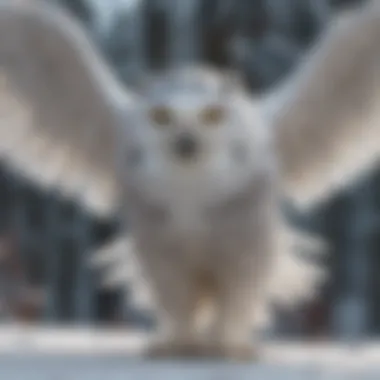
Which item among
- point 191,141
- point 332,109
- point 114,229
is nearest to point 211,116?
point 191,141

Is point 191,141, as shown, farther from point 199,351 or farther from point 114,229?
point 114,229

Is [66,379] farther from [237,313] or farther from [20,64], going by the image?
[20,64]

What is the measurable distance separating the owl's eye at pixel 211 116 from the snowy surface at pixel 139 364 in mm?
224

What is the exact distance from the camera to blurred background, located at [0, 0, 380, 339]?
328 centimetres

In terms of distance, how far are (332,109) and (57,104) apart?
12.1 inches

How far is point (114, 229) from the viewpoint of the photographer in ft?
10.5

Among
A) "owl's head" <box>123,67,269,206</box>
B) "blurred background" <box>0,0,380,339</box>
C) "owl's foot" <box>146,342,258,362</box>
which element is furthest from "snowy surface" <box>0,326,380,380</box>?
"blurred background" <box>0,0,380,339</box>

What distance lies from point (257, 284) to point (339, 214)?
89.7 inches

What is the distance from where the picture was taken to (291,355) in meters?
1.19

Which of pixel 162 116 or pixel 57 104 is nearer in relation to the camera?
pixel 162 116

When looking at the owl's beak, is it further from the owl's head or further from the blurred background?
the blurred background

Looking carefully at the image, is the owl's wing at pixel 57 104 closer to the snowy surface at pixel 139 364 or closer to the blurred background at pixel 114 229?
the snowy surface at pixel 139 364

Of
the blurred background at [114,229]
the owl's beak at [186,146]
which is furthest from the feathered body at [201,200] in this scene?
the blurred background at [114,229]

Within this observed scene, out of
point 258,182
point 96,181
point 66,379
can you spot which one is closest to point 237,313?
point 258,182
